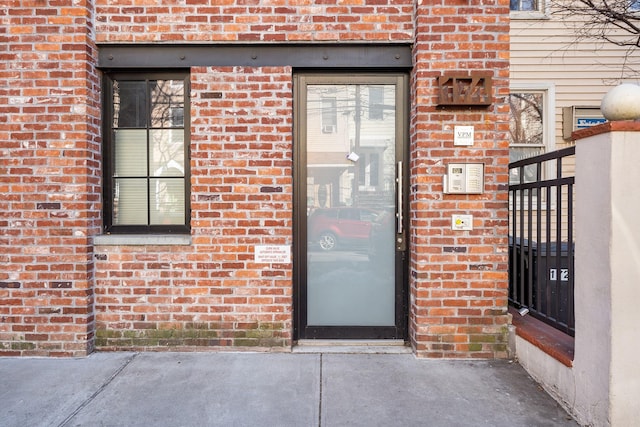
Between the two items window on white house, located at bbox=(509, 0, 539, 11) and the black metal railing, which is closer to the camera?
the black metal railing

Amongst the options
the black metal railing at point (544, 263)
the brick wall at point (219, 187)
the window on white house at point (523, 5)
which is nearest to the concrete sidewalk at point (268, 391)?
the brick wall at point (219, 187)

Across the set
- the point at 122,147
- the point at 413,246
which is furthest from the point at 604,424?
the point at 122,147

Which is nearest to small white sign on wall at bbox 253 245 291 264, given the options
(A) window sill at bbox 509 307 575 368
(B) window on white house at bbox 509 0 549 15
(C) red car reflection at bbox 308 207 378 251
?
(C) red car reflection at bbox 308 207 378 251

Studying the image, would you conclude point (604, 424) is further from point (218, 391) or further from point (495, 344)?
point (218, 391)

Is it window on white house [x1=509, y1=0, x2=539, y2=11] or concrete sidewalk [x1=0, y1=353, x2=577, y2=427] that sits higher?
window on white house [x1=509, y1=0, x2=539, y2=11]

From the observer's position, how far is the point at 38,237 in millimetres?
3924

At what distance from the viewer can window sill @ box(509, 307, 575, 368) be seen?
307 cm

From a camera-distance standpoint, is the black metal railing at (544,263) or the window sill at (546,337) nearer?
the window sill at (546,337)

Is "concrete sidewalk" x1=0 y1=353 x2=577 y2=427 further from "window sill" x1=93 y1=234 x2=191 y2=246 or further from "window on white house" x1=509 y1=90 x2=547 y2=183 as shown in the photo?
"window on white house" x1=509 y1=90 x2=547 y2=183

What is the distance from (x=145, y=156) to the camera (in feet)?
13.9

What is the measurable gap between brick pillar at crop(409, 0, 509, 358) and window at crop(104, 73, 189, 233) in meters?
2.29

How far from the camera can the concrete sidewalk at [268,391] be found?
2869 mm

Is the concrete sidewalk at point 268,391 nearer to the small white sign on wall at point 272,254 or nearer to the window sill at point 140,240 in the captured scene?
the small white sign on wall at point 272,254

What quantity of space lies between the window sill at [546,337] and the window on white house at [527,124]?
398 centimetres
